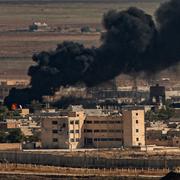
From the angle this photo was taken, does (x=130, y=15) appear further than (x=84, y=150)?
Answer: Yes

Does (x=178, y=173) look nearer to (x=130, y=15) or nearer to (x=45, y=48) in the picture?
(x=130, y=15)

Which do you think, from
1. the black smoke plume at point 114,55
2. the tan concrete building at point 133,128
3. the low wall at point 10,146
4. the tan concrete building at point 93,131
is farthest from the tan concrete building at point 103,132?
the black smoke plume at point 114,55

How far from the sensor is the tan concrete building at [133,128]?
76.6 metres

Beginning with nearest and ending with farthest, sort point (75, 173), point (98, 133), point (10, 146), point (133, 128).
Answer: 1. point (75, 173)
2. point (133, 128)
3. point (98, 133)
4. point (10, 146)

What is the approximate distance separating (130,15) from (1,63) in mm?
53257

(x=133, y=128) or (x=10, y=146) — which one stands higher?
(x=133, y=128)

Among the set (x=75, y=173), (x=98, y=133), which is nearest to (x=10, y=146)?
(x=98, y=133)

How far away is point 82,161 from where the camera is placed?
6931 centimetres

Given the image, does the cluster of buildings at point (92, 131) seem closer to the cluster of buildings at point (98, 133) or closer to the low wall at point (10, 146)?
the cluster of buildings at point (98, 133)

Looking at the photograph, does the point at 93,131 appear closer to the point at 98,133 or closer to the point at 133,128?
the point at 98,133

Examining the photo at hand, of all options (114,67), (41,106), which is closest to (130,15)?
(114,67)

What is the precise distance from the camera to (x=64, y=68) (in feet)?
352

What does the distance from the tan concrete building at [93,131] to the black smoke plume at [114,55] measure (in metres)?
29.0

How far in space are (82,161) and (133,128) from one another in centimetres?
773
